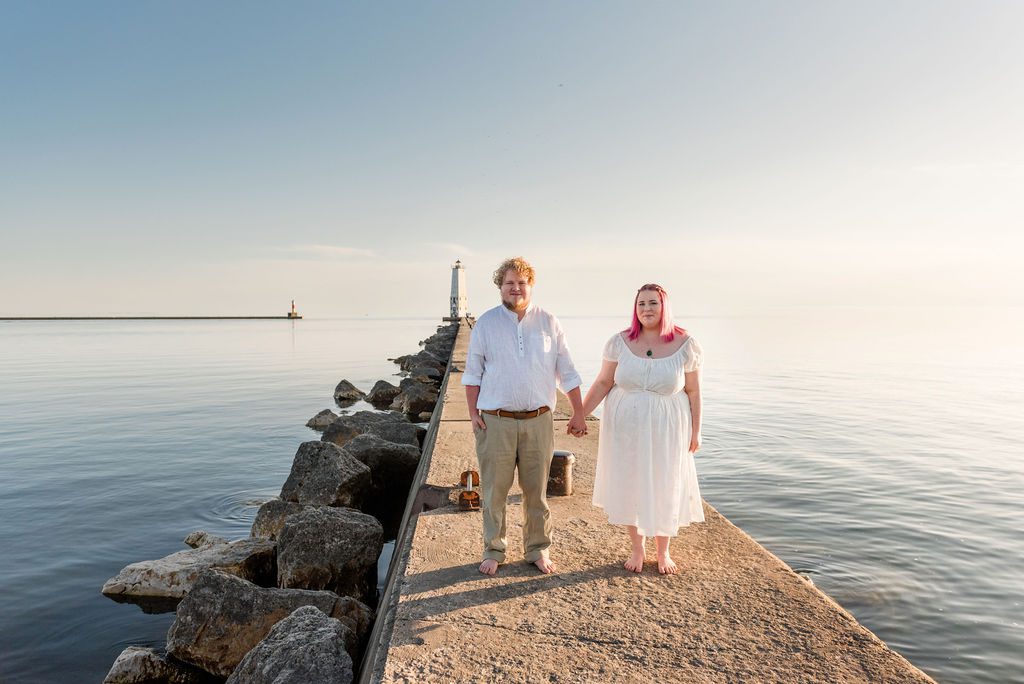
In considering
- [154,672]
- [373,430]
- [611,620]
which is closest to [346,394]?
[373,430]

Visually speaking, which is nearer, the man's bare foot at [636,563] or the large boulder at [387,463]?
the man's bare foot at [636,563]

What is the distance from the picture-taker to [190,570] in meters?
6.09

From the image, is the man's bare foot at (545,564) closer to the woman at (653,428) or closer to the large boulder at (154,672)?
the woman at (653,428)

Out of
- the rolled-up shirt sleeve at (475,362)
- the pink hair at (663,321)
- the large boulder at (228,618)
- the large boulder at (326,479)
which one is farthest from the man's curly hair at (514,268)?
the large boulder at (326,479)

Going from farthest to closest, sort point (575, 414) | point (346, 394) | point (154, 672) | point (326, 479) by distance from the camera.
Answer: point (346, 394), point (326, 479), point (154, 672), point (575, 414)

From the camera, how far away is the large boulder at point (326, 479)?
715 cm

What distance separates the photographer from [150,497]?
10109 millimetres

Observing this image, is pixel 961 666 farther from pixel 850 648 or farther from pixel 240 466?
pixel 240 466

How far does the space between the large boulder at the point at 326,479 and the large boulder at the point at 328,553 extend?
62.0 inches

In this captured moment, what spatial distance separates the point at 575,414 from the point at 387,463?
16.7 feet

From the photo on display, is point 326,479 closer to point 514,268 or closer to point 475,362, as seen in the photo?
point 475,362

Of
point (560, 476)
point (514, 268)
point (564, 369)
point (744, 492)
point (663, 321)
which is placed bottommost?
point (744, 492)

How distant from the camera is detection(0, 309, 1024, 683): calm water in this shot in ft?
19.4

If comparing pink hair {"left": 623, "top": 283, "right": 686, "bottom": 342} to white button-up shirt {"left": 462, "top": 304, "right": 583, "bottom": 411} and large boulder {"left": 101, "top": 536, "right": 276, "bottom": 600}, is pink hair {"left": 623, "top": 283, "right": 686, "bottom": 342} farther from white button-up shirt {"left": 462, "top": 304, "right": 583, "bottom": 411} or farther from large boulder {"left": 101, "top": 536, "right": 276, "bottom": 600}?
large boulder {"left": 101, "top": 536, "right": 276, "bottom": 600}
